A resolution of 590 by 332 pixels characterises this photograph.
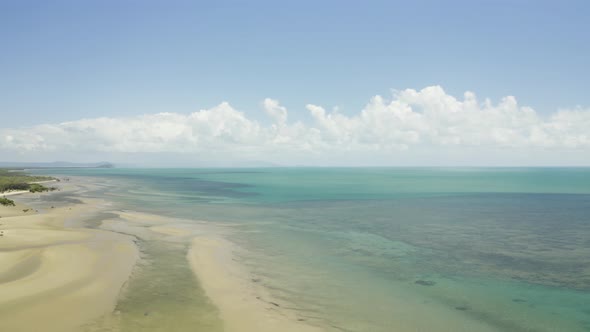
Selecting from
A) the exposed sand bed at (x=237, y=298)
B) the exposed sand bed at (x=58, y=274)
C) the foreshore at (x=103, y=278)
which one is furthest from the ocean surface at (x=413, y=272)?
the exposed sand bed at (x=58, y=274)

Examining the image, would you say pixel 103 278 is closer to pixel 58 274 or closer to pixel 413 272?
pixel 58 274

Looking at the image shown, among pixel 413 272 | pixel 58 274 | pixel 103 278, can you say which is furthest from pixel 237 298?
pixel 413 272

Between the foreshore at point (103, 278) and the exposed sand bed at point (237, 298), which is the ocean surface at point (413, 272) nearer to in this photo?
the exposed sand bed at point (237, 298)

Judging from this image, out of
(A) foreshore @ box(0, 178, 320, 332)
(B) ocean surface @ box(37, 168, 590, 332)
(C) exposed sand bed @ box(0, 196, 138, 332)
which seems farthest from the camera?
(B) ocean surface @ box(37, 168, 590, 332)

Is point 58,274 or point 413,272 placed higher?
point 58,274

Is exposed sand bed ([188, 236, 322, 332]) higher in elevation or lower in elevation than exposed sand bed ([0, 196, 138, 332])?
lower

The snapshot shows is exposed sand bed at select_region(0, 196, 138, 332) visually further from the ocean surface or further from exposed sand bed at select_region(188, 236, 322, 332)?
exposed sand bed at select_region(188, 236, 322, 332)

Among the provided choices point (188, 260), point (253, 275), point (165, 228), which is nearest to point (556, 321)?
point (253, 275)

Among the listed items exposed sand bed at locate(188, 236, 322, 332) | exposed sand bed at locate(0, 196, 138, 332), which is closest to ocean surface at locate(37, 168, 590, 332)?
exposed sand bed at locate(188, 236, 322, 332)
